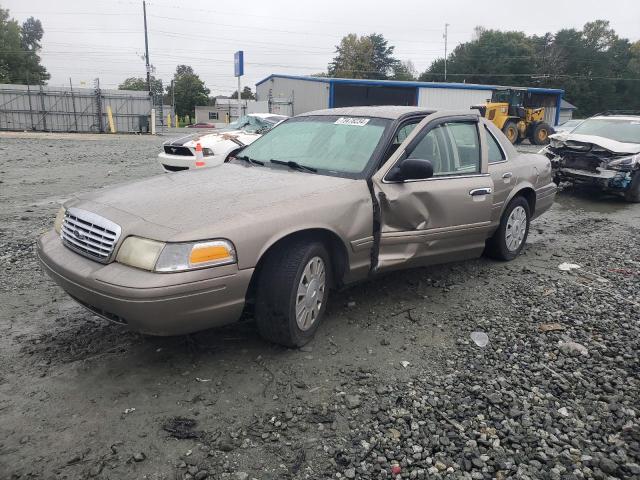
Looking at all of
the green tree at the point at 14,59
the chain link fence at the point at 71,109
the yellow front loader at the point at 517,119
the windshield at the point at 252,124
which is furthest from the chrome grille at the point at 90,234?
the green tree at the point at 14,59

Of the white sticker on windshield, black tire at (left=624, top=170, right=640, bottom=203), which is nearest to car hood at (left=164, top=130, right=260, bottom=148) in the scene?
the white sticker on windshield

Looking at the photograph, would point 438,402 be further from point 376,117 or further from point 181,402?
point 376,117

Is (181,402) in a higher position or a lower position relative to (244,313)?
lower

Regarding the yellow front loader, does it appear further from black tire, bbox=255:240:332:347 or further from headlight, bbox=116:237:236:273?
headlight, bbox=116:237:236:273

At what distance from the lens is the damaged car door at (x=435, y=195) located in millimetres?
3695

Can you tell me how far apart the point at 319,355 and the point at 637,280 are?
11.5ft

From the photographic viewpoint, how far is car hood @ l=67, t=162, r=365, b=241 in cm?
285

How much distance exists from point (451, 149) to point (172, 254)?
2731 millimetres

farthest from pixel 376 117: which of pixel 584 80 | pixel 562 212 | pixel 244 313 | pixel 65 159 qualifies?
pixel 584 80

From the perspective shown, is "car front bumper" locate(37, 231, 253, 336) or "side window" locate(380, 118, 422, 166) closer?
"car front bumper" locate(37, 231, 253, 336)

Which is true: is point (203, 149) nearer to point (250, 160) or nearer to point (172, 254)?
point (250, 160)

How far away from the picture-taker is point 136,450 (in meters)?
2.35

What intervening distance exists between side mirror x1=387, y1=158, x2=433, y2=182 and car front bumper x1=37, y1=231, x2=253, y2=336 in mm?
1417

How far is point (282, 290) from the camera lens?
301 centimetres
